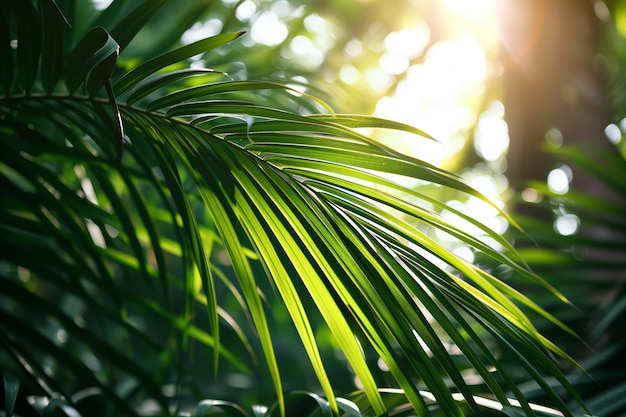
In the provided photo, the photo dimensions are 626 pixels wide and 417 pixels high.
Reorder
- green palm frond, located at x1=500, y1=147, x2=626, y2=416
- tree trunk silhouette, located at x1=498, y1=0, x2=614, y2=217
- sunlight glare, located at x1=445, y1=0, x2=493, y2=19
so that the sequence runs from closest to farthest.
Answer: green palm frond, located at x1=500, y1=147, x2=626, y2=416
tree trunk silhouette, located at x1=498, y1=0, x2=614, y2=217
sunlight glare, located at x1=445, y1=0, x2=493, y2=19

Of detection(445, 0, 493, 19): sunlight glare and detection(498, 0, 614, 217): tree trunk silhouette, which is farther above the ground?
detection(445, 0, 493, 19): sunlight glare

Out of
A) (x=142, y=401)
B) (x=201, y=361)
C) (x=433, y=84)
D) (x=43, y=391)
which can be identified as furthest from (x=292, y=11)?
Result: (x=43, y=391)

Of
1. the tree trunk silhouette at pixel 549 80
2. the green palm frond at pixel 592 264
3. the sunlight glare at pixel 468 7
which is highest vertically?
the sunlight glare at pixel 468 7

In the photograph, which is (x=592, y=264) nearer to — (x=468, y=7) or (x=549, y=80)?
(x=549, y=80)

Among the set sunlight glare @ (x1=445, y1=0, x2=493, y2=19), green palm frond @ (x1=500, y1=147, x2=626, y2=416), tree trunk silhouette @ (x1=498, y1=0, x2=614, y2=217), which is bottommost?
green palm frond @ (x1=500, y1=147, x2=626, y2=416)

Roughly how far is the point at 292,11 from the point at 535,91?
97 cm

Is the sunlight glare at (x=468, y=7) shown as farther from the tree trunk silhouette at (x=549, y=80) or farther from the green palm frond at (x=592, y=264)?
the green palm frond at (x=592, y=264)

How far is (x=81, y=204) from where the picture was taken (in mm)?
623

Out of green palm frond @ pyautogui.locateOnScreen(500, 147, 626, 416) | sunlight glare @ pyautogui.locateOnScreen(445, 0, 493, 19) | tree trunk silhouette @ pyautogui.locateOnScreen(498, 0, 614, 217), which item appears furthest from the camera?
sunlight glare @ pyautogui.locateOnScreen(445, 0, 493, 19)

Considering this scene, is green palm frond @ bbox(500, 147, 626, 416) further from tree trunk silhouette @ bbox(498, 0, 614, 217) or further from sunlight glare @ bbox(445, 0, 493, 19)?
sunlight glare @ bbox(445, 0, 493, 19)

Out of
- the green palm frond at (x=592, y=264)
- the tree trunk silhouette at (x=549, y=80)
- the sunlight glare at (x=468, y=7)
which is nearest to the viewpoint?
the green palm frond at (x=592, y=264)

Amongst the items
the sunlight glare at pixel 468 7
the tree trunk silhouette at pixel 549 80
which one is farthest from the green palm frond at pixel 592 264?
the sunlight glare at pixel 468 7

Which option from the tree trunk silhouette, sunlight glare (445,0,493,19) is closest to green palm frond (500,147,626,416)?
the tree trunk silhouette

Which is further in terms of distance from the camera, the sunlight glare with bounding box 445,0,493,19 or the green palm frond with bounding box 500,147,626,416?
the sunlight glare with bounding box 445,0,493,19
